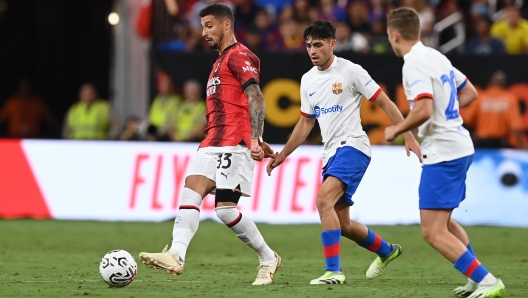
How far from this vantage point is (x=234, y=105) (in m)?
8.63

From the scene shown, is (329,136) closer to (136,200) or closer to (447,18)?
(136,200)

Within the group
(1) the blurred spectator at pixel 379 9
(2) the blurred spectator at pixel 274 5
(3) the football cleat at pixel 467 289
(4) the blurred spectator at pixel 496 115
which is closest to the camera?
(3) the football cleat at pixel 467 289

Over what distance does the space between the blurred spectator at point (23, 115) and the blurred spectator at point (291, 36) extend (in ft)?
21.8

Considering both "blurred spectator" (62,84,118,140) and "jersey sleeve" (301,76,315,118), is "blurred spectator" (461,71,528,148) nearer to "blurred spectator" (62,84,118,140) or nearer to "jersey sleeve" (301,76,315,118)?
"blurred spectator" (62,84,118,140)

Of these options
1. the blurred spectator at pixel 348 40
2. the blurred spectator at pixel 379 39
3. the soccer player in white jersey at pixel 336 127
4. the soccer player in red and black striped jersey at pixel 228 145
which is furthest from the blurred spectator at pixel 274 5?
the soccer player in red and black striped jersey at pixel 228 145

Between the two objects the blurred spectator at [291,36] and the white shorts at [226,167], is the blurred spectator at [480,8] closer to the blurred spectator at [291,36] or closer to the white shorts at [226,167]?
the blurred spectator at [291,36]

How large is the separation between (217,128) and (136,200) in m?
7.37

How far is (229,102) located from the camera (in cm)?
863

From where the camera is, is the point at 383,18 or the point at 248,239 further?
the point at 383,18

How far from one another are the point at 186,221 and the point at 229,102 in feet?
3.82

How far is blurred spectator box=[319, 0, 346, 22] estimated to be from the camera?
18.1m

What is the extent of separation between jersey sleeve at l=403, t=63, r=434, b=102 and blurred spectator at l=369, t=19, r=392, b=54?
1014cm

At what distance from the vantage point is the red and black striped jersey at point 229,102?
857 cm

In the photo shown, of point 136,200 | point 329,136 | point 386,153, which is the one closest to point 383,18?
point 386,153
